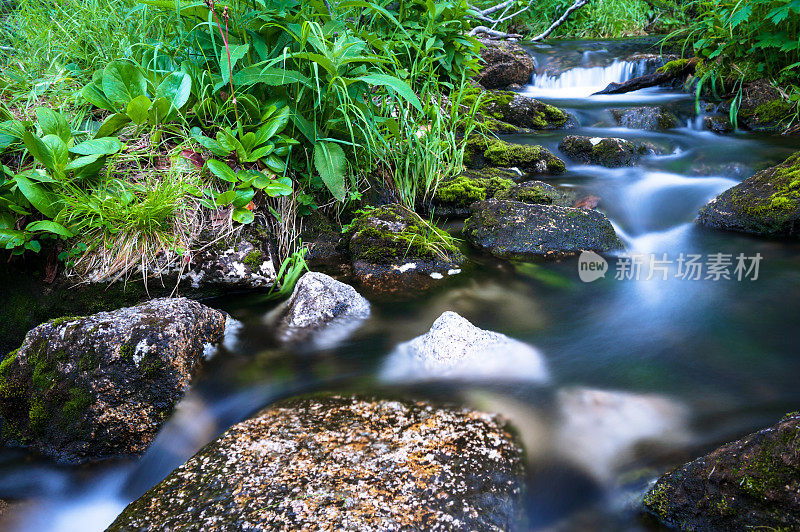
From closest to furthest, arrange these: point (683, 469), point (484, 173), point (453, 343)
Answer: point (683, 469) < point (453, 343) < point (484, 173)

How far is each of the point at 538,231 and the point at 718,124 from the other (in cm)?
401

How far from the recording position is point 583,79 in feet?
26.9

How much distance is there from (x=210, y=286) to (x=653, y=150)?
476 cm

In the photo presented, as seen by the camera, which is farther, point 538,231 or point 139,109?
point 538,231

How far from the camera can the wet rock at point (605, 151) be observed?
4.88 m

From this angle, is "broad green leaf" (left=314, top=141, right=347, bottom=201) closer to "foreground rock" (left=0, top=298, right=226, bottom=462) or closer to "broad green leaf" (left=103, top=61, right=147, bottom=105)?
"broad green leaf" (left=103, top=61, right=147, bottom=105)

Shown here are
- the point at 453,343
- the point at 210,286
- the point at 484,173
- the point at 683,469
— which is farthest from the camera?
the point at 484,173

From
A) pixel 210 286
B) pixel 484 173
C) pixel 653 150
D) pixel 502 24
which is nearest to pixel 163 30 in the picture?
pixel 210 286

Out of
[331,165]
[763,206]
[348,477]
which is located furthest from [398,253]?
[763,206]

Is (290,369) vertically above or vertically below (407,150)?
below

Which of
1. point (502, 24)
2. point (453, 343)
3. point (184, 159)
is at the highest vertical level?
point (502, 24)

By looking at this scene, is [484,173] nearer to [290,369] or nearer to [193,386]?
[290,369]

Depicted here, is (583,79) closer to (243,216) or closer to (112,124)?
(243,216)

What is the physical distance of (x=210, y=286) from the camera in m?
2.84
